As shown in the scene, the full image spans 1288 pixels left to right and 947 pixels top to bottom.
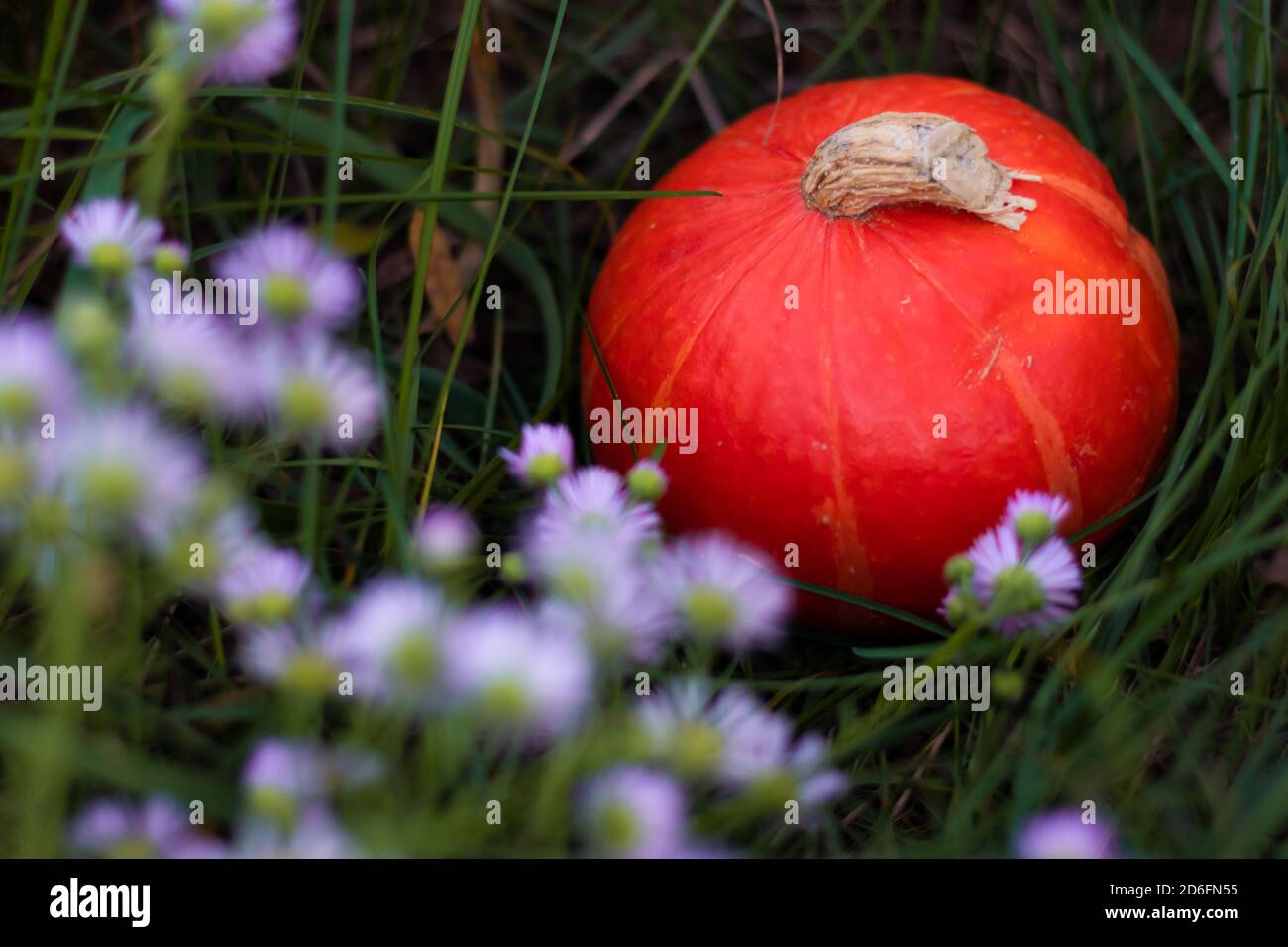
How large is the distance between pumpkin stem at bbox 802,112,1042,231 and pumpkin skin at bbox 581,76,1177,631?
35mm

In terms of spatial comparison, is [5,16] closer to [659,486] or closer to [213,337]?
[213,337]

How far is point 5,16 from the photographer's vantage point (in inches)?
103

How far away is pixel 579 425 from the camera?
255 cm

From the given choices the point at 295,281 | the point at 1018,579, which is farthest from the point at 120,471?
the point at 1018,579

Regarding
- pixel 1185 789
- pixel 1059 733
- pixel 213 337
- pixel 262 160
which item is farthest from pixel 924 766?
pixel 262 160

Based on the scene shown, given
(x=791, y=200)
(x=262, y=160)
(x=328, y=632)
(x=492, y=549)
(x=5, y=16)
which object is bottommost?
(x=328, y=632)

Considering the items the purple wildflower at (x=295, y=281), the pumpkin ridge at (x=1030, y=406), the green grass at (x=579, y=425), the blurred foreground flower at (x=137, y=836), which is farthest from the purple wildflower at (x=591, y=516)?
the pumpkin ridge at (x=1030, y=406)

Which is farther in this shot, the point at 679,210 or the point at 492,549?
the point at 679,210

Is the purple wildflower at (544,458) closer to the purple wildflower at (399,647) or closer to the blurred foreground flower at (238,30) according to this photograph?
the purple wildflower at (399,647)

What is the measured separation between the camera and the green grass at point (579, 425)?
1429 millimetres

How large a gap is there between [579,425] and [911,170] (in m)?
0.92

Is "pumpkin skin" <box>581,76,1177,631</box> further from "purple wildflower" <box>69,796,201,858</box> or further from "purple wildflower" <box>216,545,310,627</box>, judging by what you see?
"purple wildflower" <box>69,796,201,858</box>

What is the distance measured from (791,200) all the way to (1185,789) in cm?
110

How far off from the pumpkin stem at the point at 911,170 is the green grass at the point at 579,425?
0.97 ft
